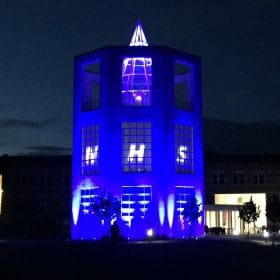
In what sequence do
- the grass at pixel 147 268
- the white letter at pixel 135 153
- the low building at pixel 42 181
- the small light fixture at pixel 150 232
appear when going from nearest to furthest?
the grass at pixel 147 268 < the small light fixture at pixel 150 232 < the white letter at pixel 135 153 < the low building at pixel 42 181

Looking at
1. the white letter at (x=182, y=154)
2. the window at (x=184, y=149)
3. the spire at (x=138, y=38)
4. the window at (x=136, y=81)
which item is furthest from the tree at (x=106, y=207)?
the spire at (x=138, y=38)

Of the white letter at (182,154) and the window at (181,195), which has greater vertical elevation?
the white letter at (182,154)

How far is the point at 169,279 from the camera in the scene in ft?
76.8

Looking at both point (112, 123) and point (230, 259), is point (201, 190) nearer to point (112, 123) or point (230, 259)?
point (112, 123)

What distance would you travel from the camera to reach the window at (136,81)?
241ft

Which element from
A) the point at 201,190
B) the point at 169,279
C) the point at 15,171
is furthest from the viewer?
the point at 15,171

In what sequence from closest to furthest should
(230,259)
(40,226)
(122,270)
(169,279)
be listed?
(169,279) < (122,270) < (230,259) < (40,226)

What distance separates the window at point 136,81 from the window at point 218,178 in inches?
1114

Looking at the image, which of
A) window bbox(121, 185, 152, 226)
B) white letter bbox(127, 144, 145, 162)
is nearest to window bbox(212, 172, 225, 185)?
white letter bbox(127, 144, 145, 162)

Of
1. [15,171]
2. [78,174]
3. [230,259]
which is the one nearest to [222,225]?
[78,174]

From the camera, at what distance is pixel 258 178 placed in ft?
320

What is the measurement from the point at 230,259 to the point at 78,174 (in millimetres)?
40521

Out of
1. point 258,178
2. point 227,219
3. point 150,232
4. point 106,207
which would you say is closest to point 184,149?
point 150,232

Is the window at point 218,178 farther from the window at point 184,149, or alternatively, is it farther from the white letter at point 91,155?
the white letter at point 91,155
